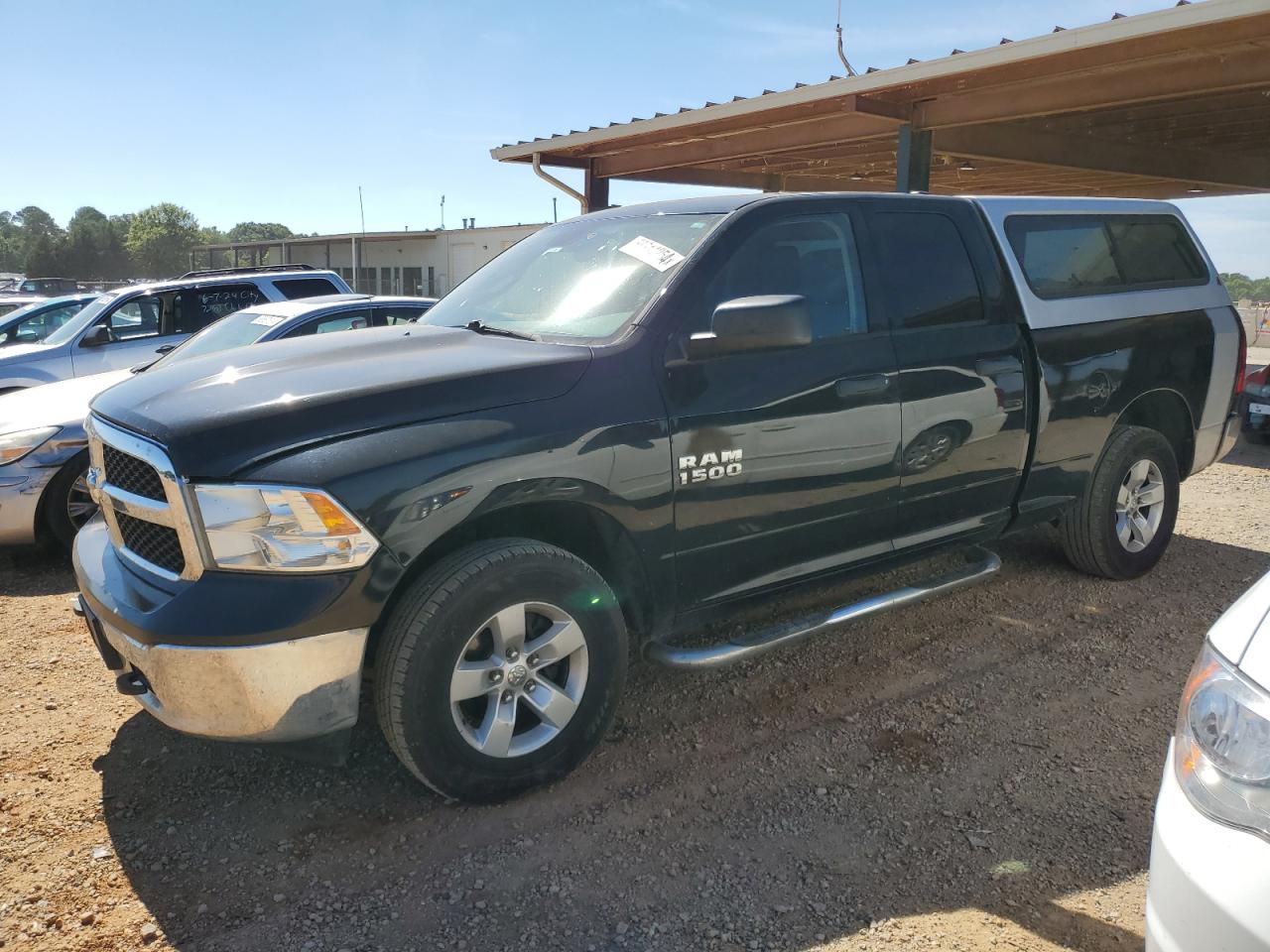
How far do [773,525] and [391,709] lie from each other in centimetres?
149

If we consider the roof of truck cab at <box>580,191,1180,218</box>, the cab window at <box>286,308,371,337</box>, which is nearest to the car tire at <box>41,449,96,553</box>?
the cab window at <box>286,308,371,337</box>

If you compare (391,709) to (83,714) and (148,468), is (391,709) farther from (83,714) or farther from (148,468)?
(83,714)

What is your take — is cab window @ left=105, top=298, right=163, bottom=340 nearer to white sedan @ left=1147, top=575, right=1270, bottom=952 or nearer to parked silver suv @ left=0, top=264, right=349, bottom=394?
parked silver suv @ left=0, top=264, right=349, bottom=394

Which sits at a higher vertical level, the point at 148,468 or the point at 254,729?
the point at 148,468

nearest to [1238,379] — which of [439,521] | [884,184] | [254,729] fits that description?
[439,521]

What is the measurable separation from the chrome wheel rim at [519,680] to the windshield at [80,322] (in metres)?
7.36

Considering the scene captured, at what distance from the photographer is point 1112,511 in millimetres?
4809

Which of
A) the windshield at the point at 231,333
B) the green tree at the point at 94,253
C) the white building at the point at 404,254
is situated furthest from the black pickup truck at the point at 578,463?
the green tree at the point at 94,253

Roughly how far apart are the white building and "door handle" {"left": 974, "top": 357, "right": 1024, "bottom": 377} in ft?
80.2

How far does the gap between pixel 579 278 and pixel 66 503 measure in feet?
12.0

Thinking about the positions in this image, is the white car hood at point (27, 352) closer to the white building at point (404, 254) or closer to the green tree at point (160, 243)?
the white building at point (404, 254)

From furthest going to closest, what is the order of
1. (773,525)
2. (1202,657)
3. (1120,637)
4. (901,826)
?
(1120,637), (773,525), (901,826), (1202,657)

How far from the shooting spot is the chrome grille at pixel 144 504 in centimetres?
254

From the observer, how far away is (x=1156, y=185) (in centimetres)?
1678
